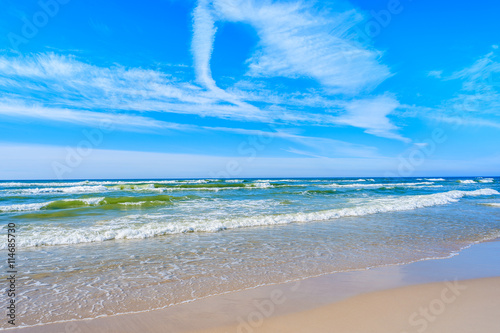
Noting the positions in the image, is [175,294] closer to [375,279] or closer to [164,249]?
[164,249]

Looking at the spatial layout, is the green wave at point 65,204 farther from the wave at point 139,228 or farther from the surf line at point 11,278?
the surf line at point 11,278

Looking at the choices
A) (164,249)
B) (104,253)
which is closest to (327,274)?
(164,249)

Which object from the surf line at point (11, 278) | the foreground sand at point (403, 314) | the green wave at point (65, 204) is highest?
the green wave at point (65, 204)

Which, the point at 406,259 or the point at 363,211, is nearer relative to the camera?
the point at 406,259

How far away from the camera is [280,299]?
13.4 ft

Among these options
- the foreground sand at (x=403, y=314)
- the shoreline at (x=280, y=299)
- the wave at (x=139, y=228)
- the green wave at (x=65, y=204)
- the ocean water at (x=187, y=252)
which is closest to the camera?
the foreground sand at (x=403, y=314)

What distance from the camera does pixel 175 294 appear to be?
14.0 feet

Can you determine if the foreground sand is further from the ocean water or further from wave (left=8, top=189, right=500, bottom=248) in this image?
wave (left=8, top=189, right=500, bottom=248)

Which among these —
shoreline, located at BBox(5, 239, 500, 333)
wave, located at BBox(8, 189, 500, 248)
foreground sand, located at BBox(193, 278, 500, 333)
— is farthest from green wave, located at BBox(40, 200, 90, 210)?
foreground sand, located at BBox(193, 278, 500, 333)

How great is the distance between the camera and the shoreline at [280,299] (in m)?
3.39

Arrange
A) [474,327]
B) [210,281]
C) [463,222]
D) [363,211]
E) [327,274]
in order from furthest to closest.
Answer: [363,211] < [463,222] < [327,274] < [210,281] < [474,327]

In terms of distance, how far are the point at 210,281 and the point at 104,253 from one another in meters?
3.39

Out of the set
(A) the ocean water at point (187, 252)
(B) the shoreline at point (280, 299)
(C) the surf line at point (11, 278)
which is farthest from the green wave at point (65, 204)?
(B) the shoreline at point (280, 299)

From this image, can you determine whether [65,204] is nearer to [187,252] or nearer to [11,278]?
[11,278]
